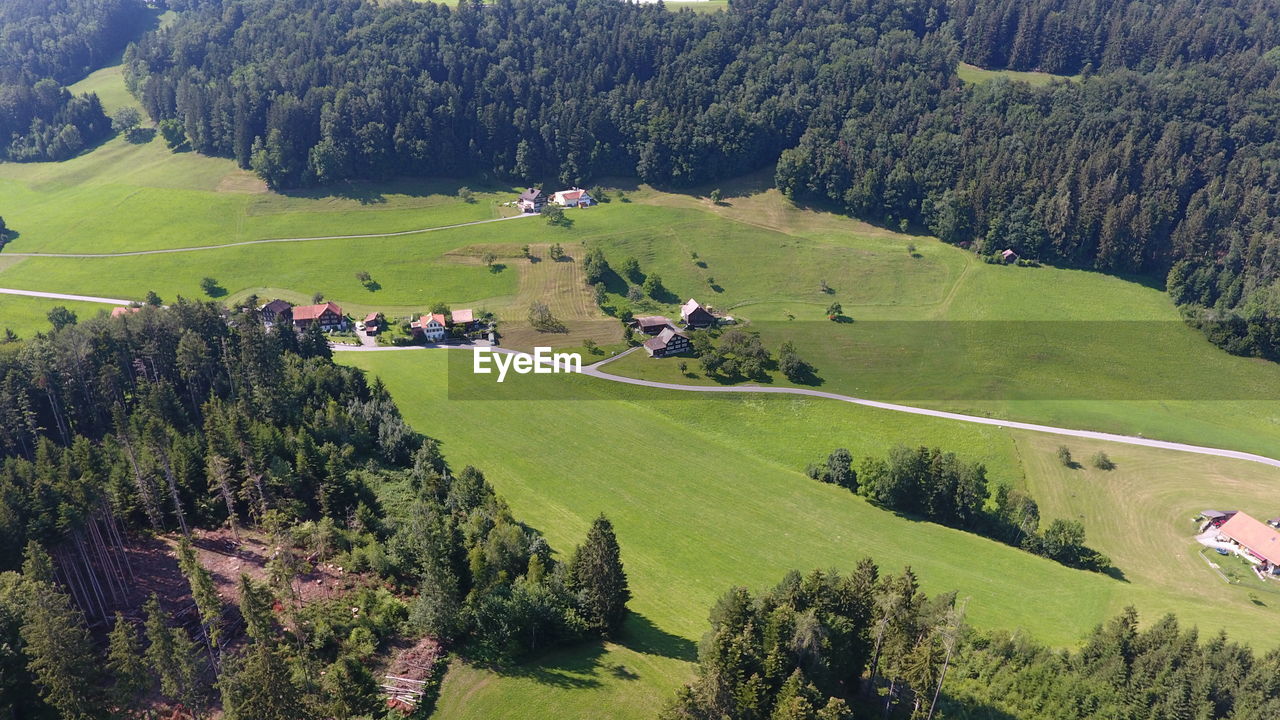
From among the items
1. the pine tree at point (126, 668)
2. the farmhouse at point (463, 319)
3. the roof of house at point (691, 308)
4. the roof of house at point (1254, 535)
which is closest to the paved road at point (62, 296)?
the farmhouse at point (463, 319)

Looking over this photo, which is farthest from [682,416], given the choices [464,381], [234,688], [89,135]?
[89,135]

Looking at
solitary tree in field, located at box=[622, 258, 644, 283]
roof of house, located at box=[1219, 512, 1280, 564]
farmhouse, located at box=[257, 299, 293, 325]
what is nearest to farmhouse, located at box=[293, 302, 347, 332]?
farmhouse, located at box=[257, 299, 293, 325]

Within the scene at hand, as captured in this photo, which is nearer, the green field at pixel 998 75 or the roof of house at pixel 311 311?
the roof of house at pixel 311 311

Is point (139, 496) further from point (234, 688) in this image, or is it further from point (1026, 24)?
point (1026, 24)

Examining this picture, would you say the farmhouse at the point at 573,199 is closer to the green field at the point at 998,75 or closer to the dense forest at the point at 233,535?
the dense forest at the point at 233,535

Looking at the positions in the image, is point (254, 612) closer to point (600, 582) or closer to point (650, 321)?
point (600, 582)

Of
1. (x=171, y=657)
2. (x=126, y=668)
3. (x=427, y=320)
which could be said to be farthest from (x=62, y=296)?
(x=171, y=657)
